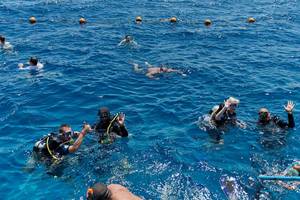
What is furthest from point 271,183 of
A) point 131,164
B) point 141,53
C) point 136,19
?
point 136,19

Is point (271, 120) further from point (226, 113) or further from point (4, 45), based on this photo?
point (4, 45)

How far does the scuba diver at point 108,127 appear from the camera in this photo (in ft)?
44.8

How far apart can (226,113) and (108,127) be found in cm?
441

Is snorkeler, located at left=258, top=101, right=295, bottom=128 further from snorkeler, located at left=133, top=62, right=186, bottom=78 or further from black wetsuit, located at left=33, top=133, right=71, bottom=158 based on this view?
black wetsuit, located at left=33, top=133, right=71, bottom=158

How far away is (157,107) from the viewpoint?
1711cm

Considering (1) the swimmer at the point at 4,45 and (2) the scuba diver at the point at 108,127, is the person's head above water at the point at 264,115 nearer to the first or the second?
(2) the scuba diver at the point at 108,127

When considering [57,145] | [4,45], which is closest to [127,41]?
[4,45]

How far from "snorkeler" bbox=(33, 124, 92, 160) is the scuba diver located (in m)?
1.29

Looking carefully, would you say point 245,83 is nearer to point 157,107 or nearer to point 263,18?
point 157,107

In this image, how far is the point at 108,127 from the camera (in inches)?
537

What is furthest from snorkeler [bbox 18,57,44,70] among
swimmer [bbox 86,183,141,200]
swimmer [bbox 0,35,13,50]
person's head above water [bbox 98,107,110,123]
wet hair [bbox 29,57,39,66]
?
swimmer [bbox 86,183,141,200]

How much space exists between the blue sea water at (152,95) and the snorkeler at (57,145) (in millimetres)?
448

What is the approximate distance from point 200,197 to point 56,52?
50.2 ft

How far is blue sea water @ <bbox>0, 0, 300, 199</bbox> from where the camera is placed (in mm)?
12359
